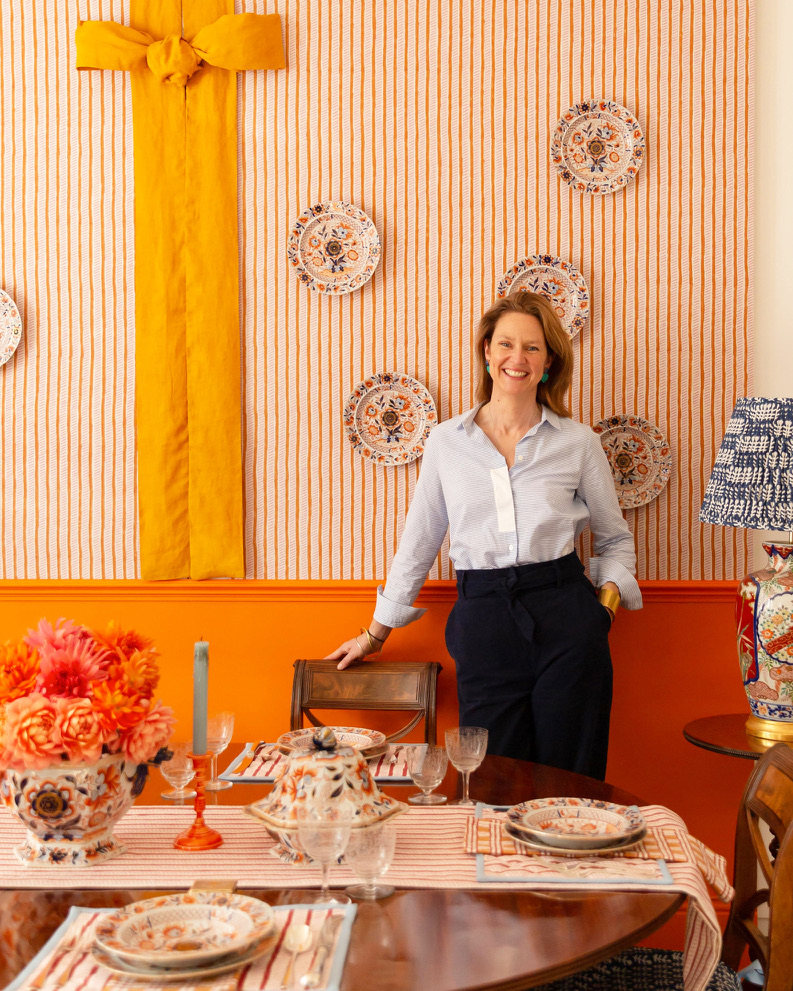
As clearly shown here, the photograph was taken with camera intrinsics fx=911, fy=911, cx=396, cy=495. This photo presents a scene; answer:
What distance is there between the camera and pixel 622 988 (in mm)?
1673

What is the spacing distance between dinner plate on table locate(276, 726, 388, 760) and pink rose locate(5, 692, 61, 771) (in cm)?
65

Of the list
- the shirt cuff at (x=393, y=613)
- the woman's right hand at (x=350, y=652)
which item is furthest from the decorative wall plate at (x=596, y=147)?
the woman's right hand at (x=350, y=652)

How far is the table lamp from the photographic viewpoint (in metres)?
2.45

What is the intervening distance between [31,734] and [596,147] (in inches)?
98.2

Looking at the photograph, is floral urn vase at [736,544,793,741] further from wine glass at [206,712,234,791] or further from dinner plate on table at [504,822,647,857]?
wine glass at [206,712,234,791]

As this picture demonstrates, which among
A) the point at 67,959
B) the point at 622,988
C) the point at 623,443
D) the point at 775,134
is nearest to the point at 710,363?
the point at 623,443

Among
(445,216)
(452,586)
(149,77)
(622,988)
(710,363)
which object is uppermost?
(149,77)

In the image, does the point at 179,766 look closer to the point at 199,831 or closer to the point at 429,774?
→ the point at 199,831

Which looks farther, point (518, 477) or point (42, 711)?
point (518, 477)

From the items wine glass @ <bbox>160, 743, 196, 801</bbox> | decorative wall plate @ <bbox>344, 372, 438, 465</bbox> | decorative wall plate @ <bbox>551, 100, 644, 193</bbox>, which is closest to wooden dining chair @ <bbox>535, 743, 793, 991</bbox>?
wine glass @ <bbox>160, 743, 196, 801</bbox>

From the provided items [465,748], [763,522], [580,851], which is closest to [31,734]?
[465,748]

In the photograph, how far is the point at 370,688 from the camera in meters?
2.79

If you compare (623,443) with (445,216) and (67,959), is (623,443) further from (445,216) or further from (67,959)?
(67,959)

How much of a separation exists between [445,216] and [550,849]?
2152 millimetres
